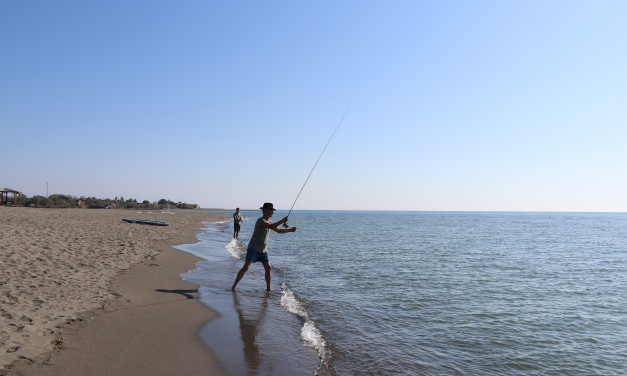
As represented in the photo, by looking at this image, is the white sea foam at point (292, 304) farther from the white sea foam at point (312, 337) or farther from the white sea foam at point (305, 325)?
the white sea foam at point (312, 337)

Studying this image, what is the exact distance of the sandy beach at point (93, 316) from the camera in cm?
435

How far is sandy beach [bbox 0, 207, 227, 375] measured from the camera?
4.35 m

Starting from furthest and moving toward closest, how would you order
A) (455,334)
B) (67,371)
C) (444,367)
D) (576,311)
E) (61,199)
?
(61,199) < (576,311) < (455,334) < (444,367) < (67,371)

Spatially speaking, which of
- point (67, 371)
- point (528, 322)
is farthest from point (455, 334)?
point (67, 371)

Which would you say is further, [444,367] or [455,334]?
[455,334]

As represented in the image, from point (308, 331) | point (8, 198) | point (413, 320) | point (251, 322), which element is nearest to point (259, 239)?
point (251, 322)

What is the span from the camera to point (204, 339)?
18.2 ft

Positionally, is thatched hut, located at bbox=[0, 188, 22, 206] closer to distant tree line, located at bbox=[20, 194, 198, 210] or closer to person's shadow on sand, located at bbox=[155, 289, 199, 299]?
distant tree line, located at bbox=[20, 194, 198, 210]

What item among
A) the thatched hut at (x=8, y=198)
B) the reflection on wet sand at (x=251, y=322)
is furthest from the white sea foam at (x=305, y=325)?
the thatched hut at (x=8, y=198)

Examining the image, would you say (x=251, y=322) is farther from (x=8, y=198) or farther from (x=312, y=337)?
(x=8, y=198)

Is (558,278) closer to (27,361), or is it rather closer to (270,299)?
(270,299)

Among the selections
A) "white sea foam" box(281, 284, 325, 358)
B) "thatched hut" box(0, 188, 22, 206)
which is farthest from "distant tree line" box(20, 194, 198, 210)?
"white sea foam" box(281, 284, 325, 358)

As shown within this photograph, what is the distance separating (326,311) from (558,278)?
400 inches

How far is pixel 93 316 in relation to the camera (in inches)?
232
